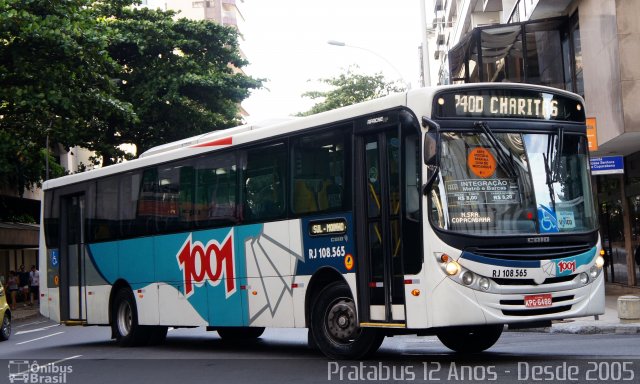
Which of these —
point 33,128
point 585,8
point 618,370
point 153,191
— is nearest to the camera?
point 618,370

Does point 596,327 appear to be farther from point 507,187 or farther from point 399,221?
point 399,221

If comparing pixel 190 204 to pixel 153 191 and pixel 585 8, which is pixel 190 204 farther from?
pixel 585 8

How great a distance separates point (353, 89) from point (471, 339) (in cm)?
4958

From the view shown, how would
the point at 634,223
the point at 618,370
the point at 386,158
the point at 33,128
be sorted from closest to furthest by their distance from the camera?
the point at 618,370 → the point at 386,158 → the point at 634,223 → the point at 33,128

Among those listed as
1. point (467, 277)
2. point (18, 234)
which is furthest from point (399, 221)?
point (18, 234)

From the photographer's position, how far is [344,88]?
62.0m

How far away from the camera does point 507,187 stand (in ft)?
37.3

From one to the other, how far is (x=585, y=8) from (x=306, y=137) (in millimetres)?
14933

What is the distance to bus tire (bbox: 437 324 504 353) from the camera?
1320 centimetres

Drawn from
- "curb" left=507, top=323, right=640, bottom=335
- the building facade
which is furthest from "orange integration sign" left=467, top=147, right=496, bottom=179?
the building facade

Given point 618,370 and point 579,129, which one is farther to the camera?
point 579,129

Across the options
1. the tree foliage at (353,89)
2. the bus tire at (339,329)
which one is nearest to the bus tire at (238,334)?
the bus tire at (339,329)

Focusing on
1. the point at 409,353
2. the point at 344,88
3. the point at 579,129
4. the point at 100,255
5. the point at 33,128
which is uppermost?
the point at 344,88

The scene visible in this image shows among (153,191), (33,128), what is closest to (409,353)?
(153,191)
